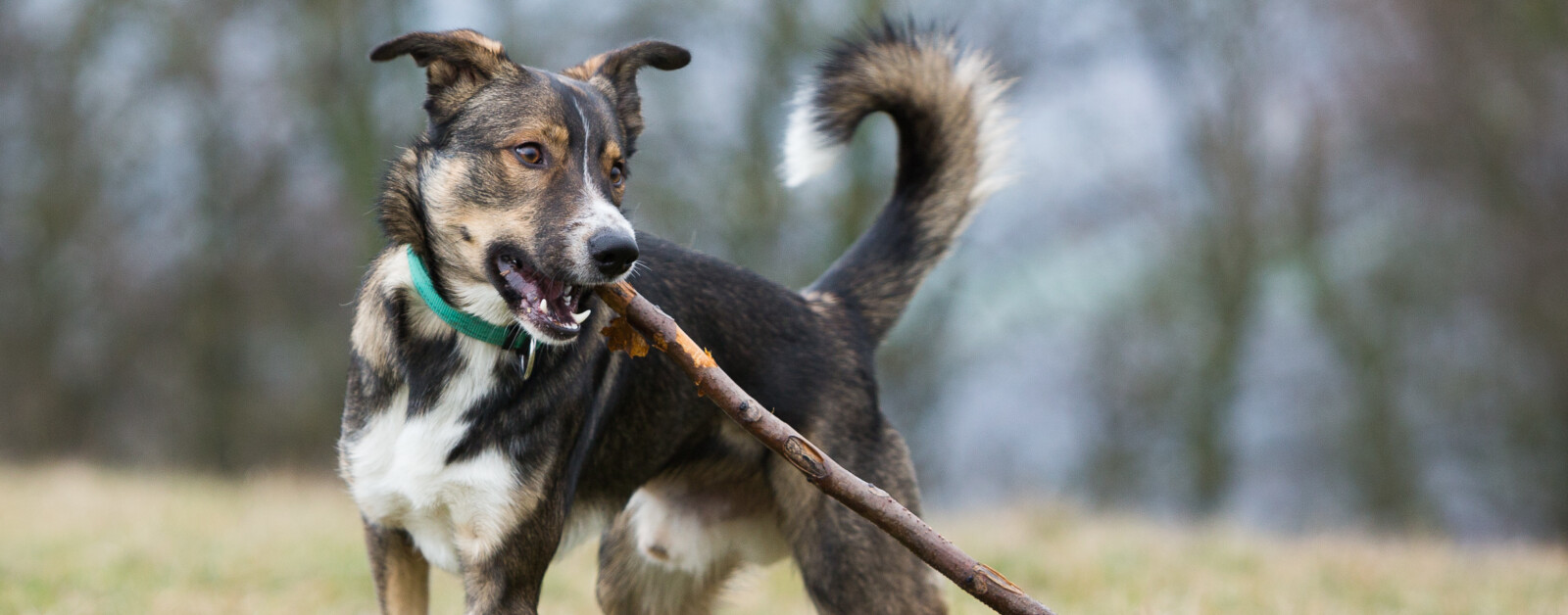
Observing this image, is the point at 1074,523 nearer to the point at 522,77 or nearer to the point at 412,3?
the point at 522,77

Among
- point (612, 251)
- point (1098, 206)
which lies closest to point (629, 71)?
point (612, 251)

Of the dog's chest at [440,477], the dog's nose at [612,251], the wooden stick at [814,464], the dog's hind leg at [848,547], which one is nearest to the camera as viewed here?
the wooden stick at [814,464]

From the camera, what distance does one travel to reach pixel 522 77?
11.0 ft

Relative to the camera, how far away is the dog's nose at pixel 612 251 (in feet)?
9.64

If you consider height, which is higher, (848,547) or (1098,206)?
(1098,206)

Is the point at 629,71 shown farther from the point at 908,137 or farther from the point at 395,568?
the point at 395,568

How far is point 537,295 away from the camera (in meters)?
3.13

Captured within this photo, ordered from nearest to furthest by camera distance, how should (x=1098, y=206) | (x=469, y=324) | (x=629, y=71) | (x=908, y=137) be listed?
1. (x=469, y=324)
2. (x=629, y=71)
3. (x=908, y=137)
4. (x=1098, y=206)

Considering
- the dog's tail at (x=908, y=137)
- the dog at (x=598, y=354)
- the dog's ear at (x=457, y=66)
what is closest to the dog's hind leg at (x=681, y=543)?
the dog at (x=598, y=354)

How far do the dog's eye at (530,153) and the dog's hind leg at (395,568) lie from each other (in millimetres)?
1115

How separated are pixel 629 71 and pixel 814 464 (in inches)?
61.3

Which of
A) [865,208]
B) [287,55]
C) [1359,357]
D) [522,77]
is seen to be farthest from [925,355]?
[522,77]

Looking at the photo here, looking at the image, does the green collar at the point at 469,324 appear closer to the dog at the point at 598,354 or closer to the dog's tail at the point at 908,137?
the dog at the point at 598,354

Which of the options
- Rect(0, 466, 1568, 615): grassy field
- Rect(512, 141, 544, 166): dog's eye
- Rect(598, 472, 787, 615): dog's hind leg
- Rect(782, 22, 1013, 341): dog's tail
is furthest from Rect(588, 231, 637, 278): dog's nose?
Rect(0, 466, 1568, 615): grassy field
